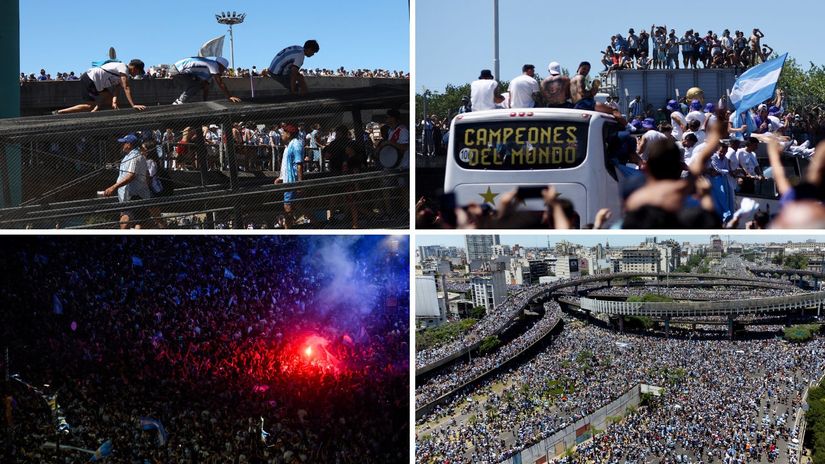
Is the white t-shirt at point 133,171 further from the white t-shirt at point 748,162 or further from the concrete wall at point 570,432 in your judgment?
the white t-shirt at point 748,162

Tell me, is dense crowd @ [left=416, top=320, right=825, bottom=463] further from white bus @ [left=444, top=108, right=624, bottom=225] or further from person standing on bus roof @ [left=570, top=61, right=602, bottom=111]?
person standing on bus roof @ [left=570, top=61, right=602, bottom=111]

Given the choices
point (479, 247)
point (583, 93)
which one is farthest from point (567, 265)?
point (583, 93)

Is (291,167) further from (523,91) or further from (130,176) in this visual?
(523,91)

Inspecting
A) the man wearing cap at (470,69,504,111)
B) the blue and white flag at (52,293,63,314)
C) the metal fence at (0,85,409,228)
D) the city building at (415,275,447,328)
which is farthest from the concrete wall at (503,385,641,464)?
the blue and white flag at (52,293,63,314)

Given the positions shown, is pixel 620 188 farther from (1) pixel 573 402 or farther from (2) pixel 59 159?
(2) pixel 59 159

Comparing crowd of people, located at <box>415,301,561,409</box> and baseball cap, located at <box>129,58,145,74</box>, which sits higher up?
baseball cap, located at <box>129,58,145,74</box>

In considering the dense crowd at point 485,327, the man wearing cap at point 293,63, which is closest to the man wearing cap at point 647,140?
the dense crowd at point 485,327
